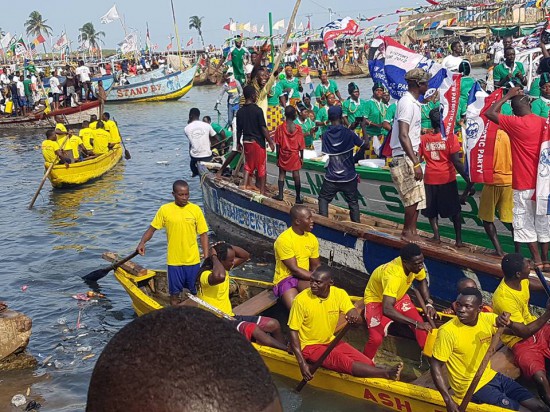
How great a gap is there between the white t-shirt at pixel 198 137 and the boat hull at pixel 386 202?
1968 millimetres

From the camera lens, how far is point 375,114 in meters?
12.7

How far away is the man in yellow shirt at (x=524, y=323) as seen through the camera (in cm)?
589

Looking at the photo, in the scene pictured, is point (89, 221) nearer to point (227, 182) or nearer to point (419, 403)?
point (227, 182)

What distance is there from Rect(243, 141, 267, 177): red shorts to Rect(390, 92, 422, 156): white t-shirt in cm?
329

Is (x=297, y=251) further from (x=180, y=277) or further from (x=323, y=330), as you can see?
(x=180, y=277)

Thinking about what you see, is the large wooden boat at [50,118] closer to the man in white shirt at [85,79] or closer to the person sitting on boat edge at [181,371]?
the man in white shirt at [85,79]

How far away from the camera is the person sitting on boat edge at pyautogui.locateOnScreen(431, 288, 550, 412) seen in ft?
17.6

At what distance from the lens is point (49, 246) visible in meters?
13.9

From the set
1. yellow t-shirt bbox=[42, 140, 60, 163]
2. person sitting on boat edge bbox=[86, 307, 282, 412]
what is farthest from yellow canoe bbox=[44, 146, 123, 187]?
person sitting on boat edge bbox=[86, 307, 282, 412]

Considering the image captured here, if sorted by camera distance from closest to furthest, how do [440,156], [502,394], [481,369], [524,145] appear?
[481,369], [502,394], [524,145], [440,156]

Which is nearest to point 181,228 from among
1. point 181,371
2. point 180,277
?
point 180,277

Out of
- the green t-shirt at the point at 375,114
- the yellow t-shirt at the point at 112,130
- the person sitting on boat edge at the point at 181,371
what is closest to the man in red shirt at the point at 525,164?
the green t-shirt at the point at 375,114

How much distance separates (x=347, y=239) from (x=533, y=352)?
326 cm

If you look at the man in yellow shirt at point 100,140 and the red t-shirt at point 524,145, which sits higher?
the red t-shirt at point 524,145
